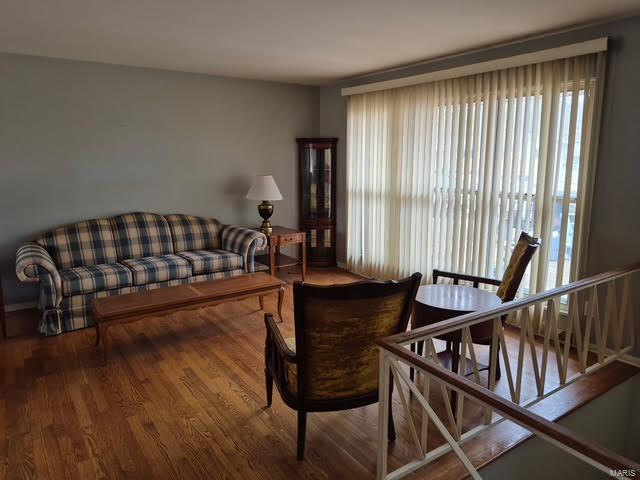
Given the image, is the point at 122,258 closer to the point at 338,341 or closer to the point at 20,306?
the point at 20,306

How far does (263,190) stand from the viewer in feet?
16.5

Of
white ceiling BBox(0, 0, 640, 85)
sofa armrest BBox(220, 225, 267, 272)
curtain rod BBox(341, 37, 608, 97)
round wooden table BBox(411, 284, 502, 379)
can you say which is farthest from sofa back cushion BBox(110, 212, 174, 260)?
round wooden table BBox(411, 284, 502, 379)

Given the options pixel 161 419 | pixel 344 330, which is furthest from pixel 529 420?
pixel 161 419

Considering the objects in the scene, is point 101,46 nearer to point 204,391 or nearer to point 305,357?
point 204,391

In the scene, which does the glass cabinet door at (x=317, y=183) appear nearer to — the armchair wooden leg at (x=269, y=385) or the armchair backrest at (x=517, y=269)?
the armchair backrest at (x=517, y=269)

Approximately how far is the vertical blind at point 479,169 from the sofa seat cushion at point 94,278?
9.05 feet

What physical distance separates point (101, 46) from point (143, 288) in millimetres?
2129

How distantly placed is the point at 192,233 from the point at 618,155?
3.99 meters

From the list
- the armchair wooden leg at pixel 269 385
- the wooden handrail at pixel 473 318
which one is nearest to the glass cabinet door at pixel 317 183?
the armchair wooden leg at pixel 269 385

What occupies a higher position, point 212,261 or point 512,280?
point 512,280

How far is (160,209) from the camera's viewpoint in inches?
194

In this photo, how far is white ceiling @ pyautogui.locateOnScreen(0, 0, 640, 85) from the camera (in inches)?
106

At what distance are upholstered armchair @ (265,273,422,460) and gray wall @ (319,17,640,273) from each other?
191 centimetres

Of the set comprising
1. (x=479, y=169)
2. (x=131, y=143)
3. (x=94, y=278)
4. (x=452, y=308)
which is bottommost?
(x=94, y=278)
